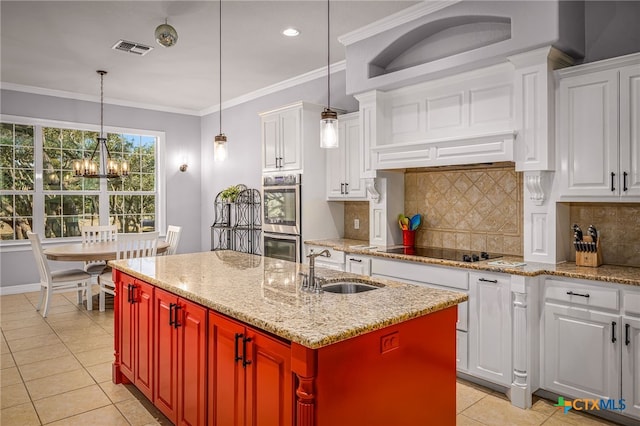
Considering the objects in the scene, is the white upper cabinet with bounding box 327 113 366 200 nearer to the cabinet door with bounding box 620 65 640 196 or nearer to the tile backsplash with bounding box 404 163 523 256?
the tile backsplash with bounding box 404 163 523 256

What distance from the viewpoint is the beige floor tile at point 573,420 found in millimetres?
2727

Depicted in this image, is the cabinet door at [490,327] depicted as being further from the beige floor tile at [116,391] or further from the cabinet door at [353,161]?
the beige floor tile at [116,391]

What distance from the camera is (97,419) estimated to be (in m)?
2.79

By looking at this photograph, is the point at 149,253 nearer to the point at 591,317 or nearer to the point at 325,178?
the point at 325,178

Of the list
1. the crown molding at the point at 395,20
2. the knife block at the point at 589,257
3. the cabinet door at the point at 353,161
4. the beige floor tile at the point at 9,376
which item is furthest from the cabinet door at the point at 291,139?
the beige floor tile at the point at 9,376

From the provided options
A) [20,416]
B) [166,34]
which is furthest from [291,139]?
[20,416]

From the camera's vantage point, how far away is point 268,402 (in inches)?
71.0

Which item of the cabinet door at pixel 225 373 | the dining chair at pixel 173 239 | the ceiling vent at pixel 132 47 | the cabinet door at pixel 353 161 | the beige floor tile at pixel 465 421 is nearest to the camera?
the cabinet door at pixel 225 373

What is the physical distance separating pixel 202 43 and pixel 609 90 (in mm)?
3580

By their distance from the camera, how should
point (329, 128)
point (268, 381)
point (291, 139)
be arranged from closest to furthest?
point (268, 381)
point (329, 128)
point (291, 139)

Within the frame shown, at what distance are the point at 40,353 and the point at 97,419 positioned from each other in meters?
1.55

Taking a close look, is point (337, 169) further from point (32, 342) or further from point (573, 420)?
point (32, 342)

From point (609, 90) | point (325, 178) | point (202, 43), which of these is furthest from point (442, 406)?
point (202, 43)

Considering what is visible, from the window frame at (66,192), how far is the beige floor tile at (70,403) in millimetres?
3916
